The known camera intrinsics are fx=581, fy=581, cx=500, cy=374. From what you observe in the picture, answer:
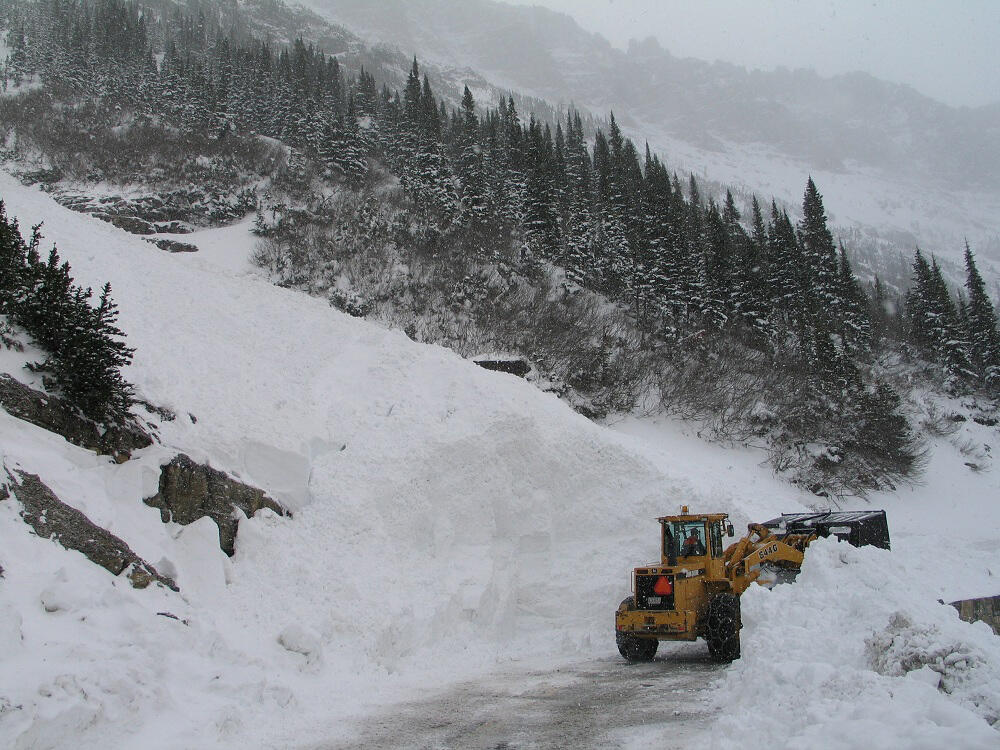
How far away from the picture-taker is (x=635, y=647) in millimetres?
10734

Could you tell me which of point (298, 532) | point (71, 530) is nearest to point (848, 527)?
point (298, 532)

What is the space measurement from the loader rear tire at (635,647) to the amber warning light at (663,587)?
91 centimetres

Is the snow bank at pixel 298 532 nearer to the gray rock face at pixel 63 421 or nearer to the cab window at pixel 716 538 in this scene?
the gray rock face at pixel 63 421

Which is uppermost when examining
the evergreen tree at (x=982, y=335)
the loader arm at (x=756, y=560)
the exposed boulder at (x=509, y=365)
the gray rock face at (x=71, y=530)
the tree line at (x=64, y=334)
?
the evergreen tree at (x=982, y=335)

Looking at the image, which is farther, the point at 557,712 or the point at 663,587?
the point at 663,587

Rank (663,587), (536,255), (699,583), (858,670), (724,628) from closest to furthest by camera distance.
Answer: (858,670), (724,628), (663,587), (699,583), (536,255)

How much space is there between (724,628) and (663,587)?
4.07ft

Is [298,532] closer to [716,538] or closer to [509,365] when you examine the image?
[716,538]

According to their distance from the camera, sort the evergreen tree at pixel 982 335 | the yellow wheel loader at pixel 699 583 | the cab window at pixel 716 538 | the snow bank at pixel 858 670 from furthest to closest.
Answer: the evergreen tree at pixel 982 335
the cab window at pixel 716 538
the yellow wheel loader at pixel 699 583
the snow bank at pixel 858 670

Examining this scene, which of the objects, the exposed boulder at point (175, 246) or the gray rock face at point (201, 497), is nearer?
the gray rock face at point (201, 497)

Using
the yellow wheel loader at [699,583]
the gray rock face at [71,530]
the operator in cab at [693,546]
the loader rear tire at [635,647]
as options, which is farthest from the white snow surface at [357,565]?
the operator in cab at [693,546]

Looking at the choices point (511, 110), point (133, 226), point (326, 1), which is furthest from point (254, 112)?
point (326, 1)

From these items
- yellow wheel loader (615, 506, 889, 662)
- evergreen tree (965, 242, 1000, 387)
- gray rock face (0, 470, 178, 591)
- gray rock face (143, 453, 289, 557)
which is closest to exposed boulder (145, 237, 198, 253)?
gray rock face (143, 453, 289, 557)

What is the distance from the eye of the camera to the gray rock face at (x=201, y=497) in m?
10.5
